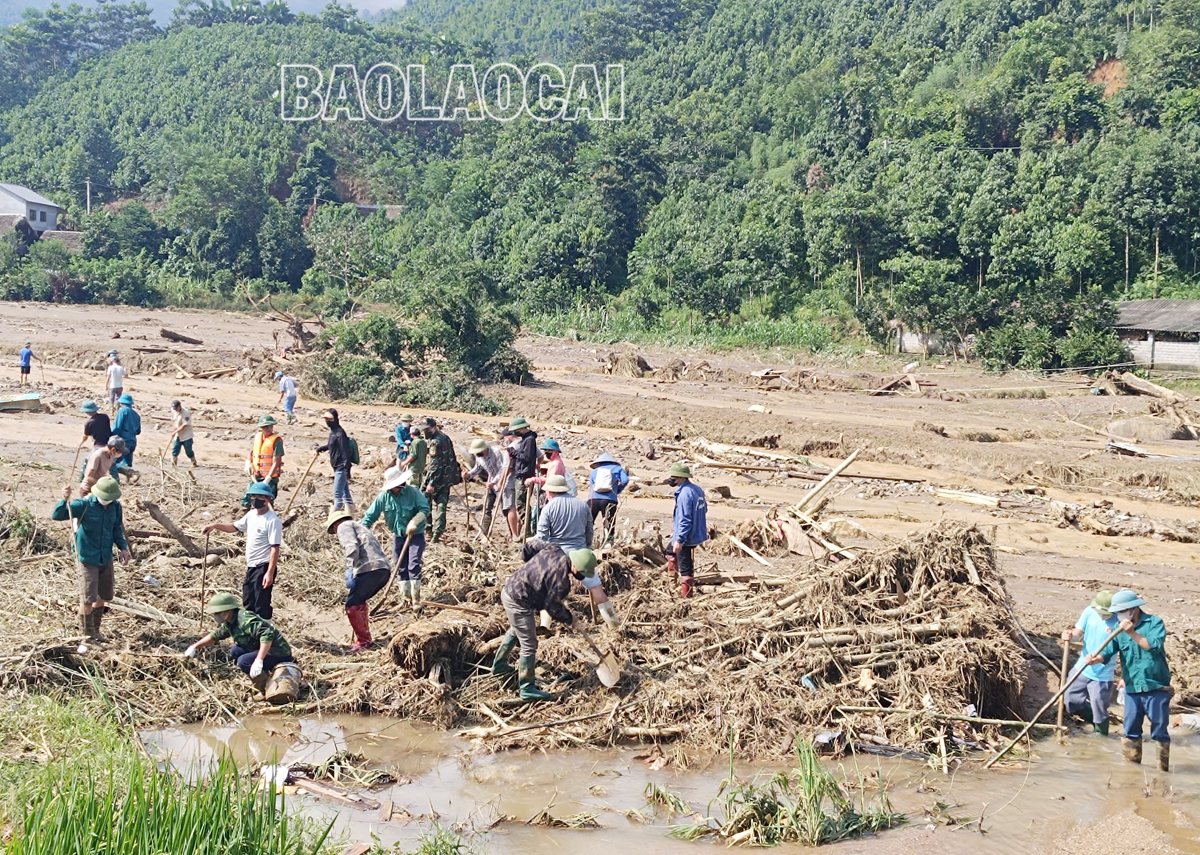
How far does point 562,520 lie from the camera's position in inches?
356

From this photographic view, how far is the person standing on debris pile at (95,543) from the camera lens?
8781 millimetres

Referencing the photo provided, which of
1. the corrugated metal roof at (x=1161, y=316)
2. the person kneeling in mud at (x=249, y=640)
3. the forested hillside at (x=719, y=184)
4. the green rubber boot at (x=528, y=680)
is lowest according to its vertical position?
the green rubber boot at (x=528, y=680)

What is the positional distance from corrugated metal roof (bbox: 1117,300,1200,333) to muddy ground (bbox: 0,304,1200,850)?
3.11m

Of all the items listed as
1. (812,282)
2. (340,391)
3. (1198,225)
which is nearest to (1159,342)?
(1198,225)

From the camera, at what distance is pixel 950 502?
1662 cm

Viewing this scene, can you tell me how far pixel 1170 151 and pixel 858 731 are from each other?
1460 inches

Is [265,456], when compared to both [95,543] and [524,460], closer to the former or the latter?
[524,460]

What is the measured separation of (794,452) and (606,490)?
374 inches

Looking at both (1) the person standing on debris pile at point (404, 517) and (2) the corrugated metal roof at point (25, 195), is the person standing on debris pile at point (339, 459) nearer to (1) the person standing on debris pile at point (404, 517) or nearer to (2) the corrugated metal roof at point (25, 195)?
(1) the person standing on debris pile at point (404, 517)

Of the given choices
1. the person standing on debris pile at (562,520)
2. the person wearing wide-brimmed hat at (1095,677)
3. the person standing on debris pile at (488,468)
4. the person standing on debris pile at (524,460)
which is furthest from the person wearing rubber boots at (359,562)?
the person wearing wide-brimmed hat at (1095,677)

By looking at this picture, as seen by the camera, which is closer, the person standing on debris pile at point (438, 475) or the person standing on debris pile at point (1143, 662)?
the person standing on debris pile at point (1143, 662)

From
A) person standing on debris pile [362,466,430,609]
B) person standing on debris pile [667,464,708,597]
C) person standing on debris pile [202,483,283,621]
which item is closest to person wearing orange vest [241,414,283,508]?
person standing on debris pile [362,466,430,609]

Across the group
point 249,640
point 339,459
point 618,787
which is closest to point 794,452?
point 339,459

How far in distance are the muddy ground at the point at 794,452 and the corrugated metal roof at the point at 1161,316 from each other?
311cm
